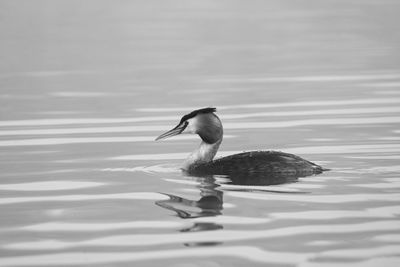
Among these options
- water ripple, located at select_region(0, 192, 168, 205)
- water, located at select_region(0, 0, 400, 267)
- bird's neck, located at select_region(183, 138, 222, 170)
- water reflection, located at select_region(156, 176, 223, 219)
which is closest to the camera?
water, located at select_region(0, 0, 400, 267)

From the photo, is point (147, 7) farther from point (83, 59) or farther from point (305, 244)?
point (305, 244)

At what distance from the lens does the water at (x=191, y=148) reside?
30.4ft

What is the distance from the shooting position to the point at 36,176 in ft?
42.4

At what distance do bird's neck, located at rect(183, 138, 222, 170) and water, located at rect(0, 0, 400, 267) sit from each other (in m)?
0.22

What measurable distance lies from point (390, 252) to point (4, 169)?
6.22 metres

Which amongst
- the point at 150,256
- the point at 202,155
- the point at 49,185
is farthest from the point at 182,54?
the point at 150,256

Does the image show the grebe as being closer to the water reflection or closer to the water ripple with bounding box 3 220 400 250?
the water reflection

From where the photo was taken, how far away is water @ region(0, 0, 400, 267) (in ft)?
30.4

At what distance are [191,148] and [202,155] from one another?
6.33 ft

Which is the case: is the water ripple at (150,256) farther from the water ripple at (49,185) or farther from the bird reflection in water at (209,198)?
the water ripple at (49,185)

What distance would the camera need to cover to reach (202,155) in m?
13.4

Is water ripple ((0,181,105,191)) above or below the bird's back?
below

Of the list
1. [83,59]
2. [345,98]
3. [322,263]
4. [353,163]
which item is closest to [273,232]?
[322,263]

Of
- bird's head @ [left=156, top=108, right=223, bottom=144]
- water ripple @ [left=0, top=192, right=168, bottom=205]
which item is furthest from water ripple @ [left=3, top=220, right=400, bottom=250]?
bird's head @ [left=156, top=108, right=223, bottom=144]
